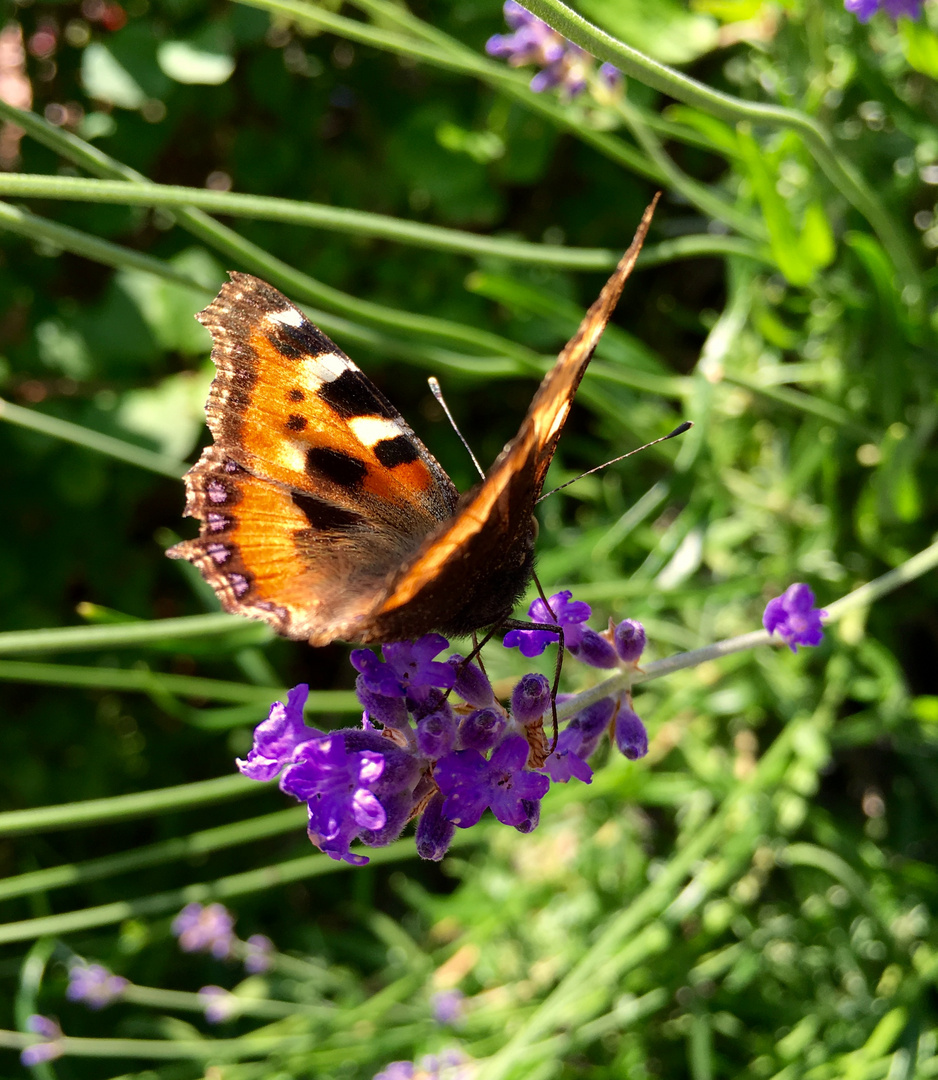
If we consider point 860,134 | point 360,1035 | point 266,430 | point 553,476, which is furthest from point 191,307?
point 360,1035

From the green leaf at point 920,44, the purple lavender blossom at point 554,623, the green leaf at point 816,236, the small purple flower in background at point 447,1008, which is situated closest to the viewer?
the purple lavender blossom at point 554,623

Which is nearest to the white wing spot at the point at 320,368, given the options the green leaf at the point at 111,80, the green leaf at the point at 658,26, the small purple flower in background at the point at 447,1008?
the green leaf at the point at 658,26

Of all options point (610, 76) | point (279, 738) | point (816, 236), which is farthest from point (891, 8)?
point (279, 738)

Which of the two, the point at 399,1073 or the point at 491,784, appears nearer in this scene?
the point at 491,784

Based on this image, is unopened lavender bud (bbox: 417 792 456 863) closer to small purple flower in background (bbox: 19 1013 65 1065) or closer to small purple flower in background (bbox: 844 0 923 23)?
small purple flower in background (bbox: 844 0 923 23)

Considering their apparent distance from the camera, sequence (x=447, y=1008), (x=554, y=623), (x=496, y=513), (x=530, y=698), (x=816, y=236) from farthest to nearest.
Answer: (x=447, y=1008)
(x=816, y=236)
(x=554, y=623)
(x=530, y=698)
(x=496, y=513)

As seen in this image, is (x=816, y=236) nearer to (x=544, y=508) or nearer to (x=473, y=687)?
(x=544, y=508)

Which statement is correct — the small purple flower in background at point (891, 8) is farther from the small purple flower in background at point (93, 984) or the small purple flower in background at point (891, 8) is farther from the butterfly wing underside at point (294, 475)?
the small purple flower in background at point (93, 984)
